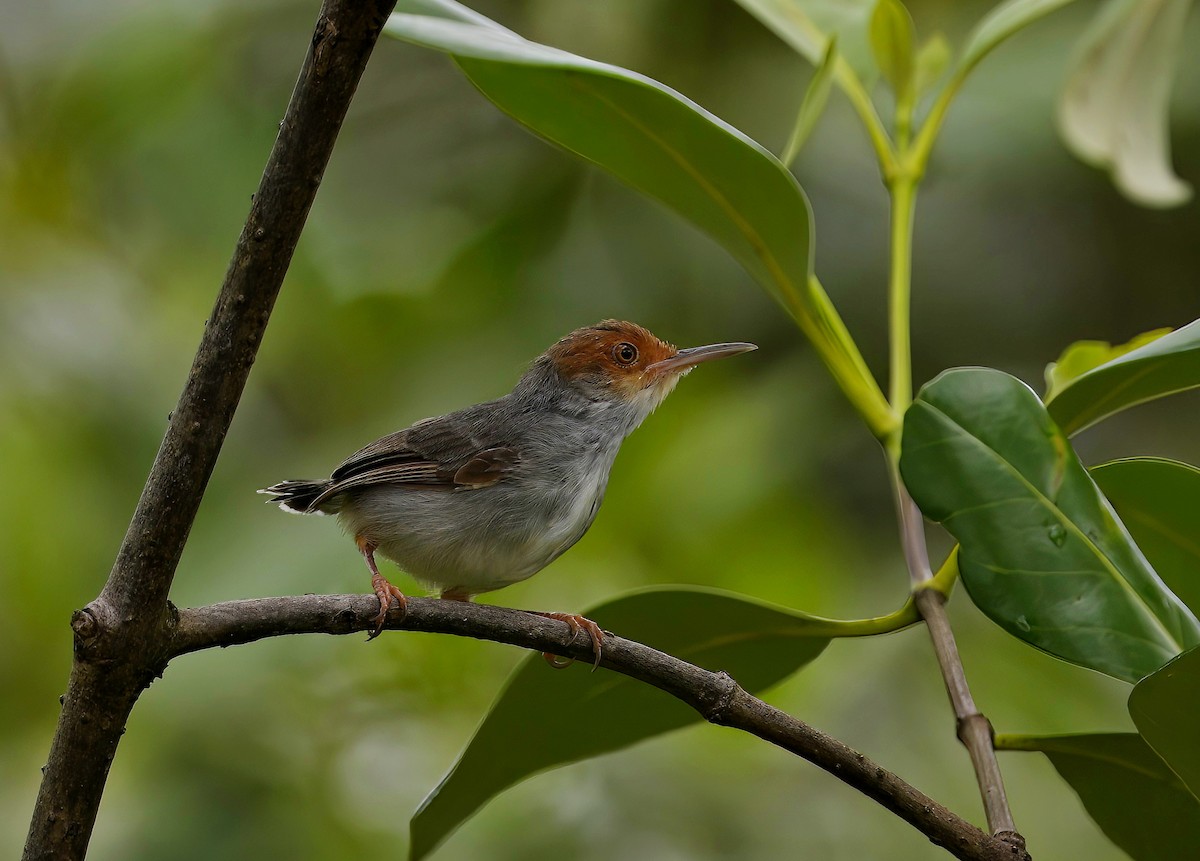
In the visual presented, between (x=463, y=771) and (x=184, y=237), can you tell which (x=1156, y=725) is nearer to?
(x=463, y=771)

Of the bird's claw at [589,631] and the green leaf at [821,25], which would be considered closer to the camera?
the bird's claw at [589,631]

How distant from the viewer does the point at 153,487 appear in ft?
4.13

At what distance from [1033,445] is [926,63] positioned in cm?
124

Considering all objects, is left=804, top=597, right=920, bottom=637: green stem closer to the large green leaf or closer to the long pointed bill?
the large green leaf

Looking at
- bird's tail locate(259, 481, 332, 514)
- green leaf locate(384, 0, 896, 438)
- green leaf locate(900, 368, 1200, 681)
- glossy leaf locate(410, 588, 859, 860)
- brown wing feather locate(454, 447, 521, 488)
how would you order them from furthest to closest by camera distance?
bird's tail locate(259, 481, 332, 514)
brown wing feather locate(454, 447, 521, 488)
glossy leaf locate(410, 588, 859, 860)
green leaf locate(384, 0, 896, 438)
green leaf locate(900, 368, 1200, 681)

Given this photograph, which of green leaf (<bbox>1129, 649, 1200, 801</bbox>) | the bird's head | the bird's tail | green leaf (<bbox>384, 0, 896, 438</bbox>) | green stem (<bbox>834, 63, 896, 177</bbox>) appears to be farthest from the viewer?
the bird's head

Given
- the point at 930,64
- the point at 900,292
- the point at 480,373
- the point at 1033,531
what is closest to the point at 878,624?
the point at 1033,531

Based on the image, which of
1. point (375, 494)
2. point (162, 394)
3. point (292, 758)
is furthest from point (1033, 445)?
point (162, 394)

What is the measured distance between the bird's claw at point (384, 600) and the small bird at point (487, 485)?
0.01 meters

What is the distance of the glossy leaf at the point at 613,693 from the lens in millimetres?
1843

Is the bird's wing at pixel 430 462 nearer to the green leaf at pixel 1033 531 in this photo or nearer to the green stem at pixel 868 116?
the green stem at pixel 868 116

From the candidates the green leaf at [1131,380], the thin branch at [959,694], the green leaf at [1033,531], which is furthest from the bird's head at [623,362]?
the green leaf at [1033,531]

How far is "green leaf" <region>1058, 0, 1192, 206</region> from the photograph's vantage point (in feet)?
9.13

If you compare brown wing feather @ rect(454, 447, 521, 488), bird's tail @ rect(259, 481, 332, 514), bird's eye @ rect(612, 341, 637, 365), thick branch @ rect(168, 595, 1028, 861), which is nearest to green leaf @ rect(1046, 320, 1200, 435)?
thick branch @ rect(168, 595, 1028, 861)
